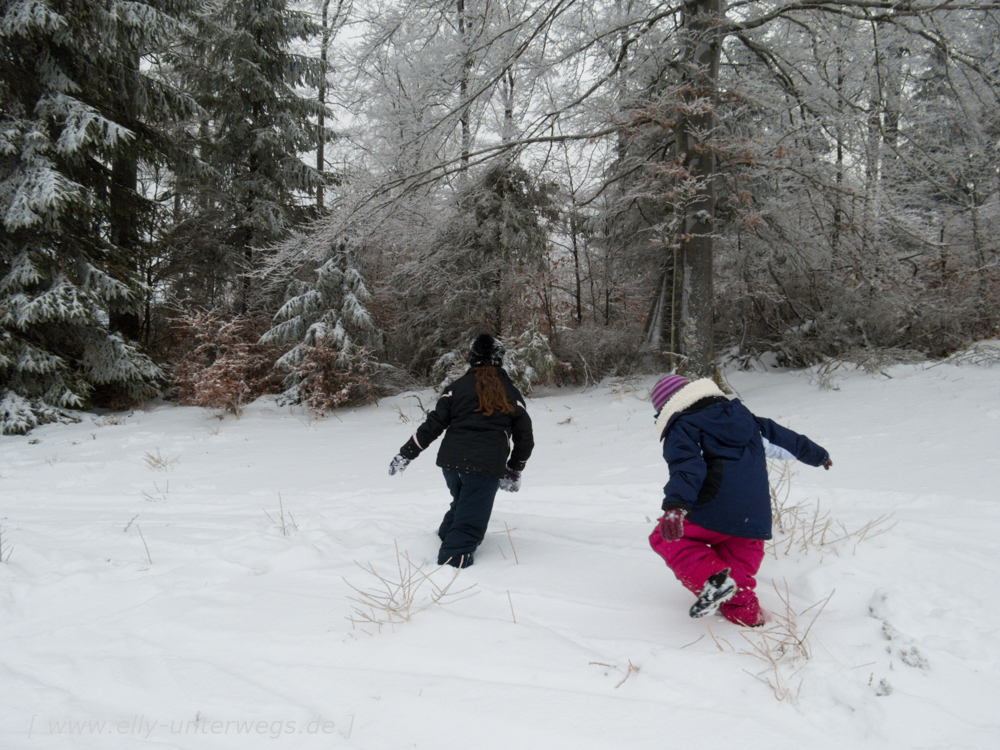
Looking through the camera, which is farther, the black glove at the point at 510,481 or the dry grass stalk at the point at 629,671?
the black glove at the point at 510,481

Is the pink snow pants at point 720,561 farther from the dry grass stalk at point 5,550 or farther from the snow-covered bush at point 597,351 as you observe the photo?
the snow-covered bush at point 597,351

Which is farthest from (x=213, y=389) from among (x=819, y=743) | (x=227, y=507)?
(x=819, y=743)

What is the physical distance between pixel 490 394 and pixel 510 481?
652 mm

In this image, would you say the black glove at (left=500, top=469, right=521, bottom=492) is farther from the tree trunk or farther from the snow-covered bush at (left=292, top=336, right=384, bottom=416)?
the snow-covered bush at (left=292, top=336, right=384, bottom=416)

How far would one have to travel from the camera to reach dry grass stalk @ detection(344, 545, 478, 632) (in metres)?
2.64

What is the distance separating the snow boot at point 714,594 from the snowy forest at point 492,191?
18.0 feet

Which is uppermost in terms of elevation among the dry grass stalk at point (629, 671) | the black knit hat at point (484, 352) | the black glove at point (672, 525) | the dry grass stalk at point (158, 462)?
the black knit hat at point (484, 352)

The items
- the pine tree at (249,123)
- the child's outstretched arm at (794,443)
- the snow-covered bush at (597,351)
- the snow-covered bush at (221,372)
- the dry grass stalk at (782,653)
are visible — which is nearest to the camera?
the dry grass stalk at (782,653)

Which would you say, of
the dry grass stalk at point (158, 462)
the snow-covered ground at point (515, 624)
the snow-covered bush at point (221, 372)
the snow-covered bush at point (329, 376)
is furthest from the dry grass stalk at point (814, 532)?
the snow-covered bush at point (221, 372)

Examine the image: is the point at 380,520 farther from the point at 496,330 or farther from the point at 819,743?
the point at 496,330

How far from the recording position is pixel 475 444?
3.65m

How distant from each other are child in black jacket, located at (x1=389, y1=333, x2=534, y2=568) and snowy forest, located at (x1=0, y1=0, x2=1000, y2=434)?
425 centimetres

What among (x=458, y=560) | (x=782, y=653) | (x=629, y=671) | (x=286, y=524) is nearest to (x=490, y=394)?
(x=458, y=560)

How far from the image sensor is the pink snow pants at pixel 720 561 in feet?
Answer: 8.23
